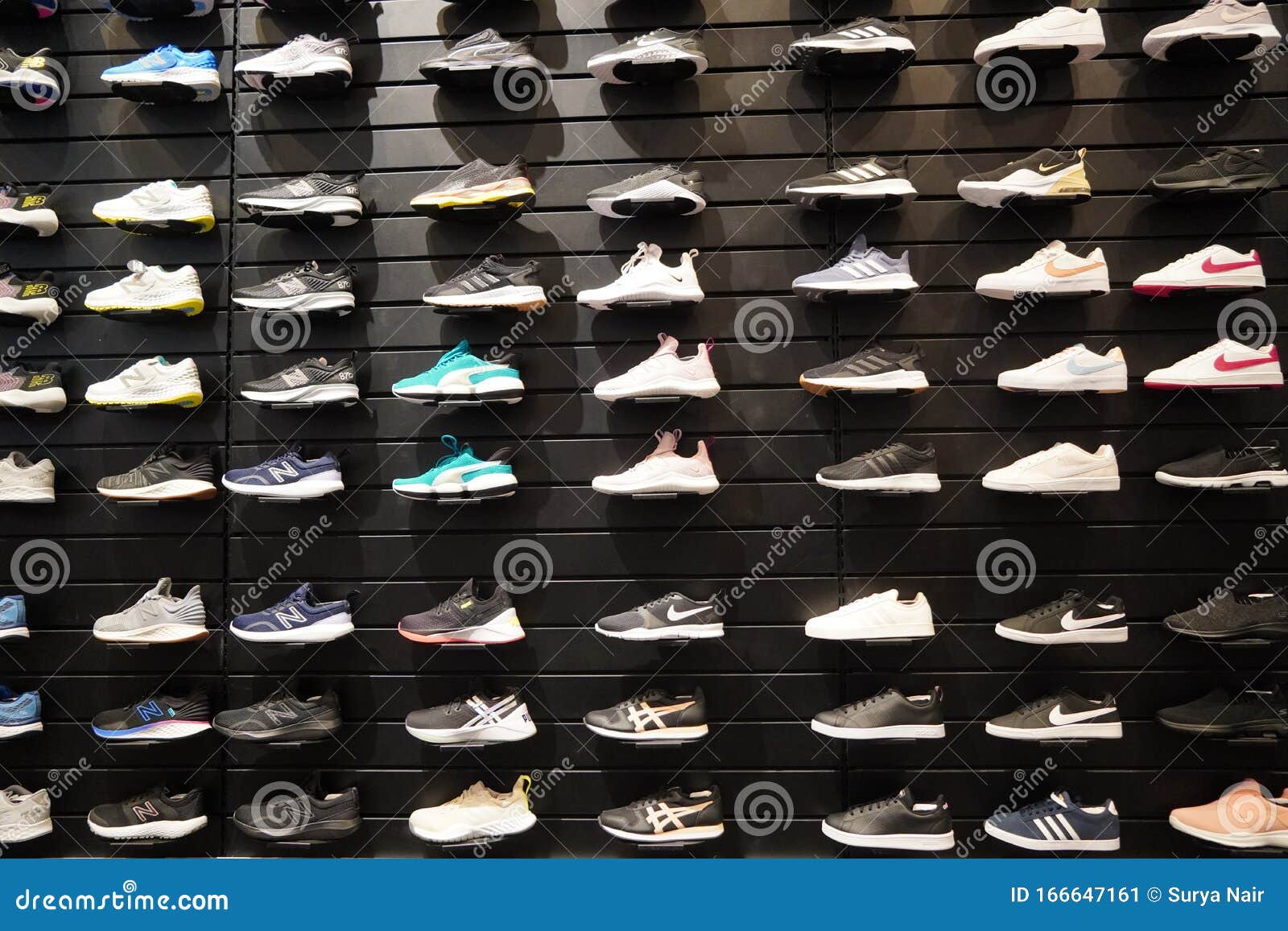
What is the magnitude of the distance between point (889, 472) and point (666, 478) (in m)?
0.87

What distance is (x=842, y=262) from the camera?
3.26 metres

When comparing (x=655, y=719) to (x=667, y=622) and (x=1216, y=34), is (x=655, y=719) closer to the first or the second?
(x=667, y=622)

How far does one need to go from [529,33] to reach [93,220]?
86.4 inches

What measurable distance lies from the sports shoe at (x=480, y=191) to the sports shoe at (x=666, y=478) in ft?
3.99

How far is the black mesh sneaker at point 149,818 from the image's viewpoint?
3.30 meters

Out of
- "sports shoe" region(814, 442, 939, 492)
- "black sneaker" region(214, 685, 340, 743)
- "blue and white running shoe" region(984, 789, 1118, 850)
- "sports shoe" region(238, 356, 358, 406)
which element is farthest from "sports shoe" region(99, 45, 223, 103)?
"blue and white running shoe" region(984, 789, 1118, 850)

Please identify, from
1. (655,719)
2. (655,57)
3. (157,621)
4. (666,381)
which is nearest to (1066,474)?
(666,381)

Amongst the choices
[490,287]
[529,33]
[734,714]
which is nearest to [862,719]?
[734,714]

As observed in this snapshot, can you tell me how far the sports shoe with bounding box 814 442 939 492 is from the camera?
3127 millimetres

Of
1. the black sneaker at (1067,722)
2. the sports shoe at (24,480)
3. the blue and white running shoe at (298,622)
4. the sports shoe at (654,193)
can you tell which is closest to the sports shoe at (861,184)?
the sports shoe at (654,193)

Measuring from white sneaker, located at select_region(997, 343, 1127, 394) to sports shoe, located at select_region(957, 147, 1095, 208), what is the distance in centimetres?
62

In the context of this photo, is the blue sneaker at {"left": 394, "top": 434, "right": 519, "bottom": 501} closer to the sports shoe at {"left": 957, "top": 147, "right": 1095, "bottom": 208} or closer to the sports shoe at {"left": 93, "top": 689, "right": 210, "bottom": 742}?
the sports shoe at {"left": 93, "top": 689, "right": 210, "bottom": 742}

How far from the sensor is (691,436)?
3.48 metres
